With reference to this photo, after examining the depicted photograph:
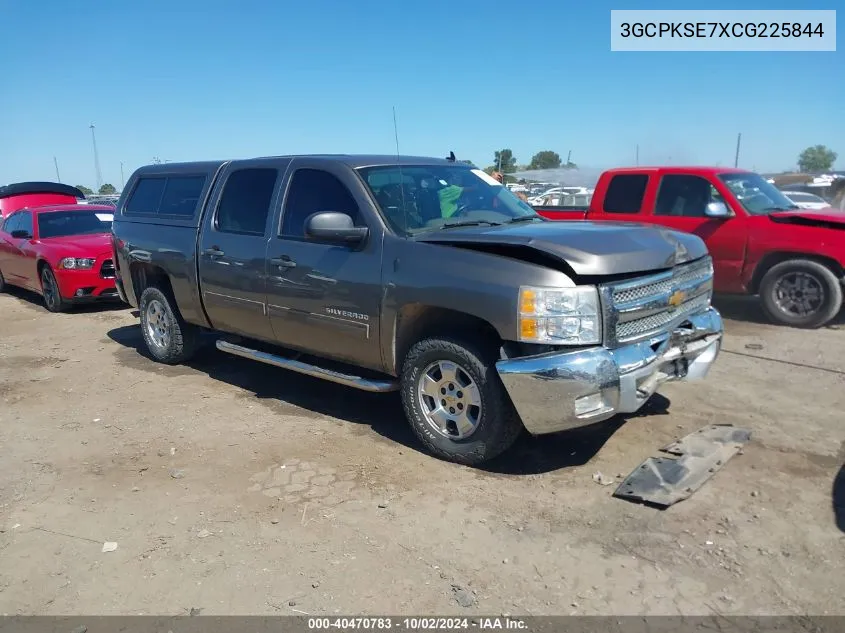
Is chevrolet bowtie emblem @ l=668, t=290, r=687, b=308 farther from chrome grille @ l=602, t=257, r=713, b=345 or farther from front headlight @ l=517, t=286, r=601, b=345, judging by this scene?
front headlight @ l=517, t=286, r=601, b=345

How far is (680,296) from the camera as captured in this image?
14.4 feet

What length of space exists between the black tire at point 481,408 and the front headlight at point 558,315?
396 mm

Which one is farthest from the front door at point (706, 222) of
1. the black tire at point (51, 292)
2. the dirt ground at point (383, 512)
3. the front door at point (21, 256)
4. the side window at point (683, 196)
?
the front door at point (21, 256)

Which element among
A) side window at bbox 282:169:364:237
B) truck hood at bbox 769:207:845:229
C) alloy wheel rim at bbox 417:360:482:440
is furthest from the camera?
truck hood at bbox 769:207:845:229

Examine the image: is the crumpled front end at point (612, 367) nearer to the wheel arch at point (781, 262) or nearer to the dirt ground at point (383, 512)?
the dirt ground at point (383, 512)

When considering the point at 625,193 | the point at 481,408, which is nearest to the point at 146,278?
the point at 481,408

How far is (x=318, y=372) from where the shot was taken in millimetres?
5008

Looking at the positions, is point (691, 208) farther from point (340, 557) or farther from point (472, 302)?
point (340, 557)

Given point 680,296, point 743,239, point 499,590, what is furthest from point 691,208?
point 499,590

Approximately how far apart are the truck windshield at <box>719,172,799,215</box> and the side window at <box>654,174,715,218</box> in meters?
0.25

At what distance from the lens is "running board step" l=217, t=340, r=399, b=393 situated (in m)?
4.62

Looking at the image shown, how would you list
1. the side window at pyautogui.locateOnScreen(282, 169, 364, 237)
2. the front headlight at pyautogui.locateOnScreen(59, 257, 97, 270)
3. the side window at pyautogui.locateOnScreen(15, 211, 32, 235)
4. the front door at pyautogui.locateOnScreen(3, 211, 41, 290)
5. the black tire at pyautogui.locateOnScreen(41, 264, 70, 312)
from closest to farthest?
the side window at pyautogui.locateOnScreen(282, 169, 364, 237) < the front headlight at pyautogui.locateOnScreen(59, 257, 97, 270) < the black tire at pyautogui.locateOnScreen(41, 264, 70, 312) < the front door at pyautogui.locateOnScreen(3, 211, 41, 290) < the side window at pyautogui.locateOnScreen(15, 211, 32, 235)

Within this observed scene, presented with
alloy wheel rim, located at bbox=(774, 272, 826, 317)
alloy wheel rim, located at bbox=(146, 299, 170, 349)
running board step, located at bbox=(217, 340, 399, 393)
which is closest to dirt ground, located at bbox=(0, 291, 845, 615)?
running board step, located at bbox=(217, 340, 399, 393)

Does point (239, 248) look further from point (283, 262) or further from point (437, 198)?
point (437, 198)
